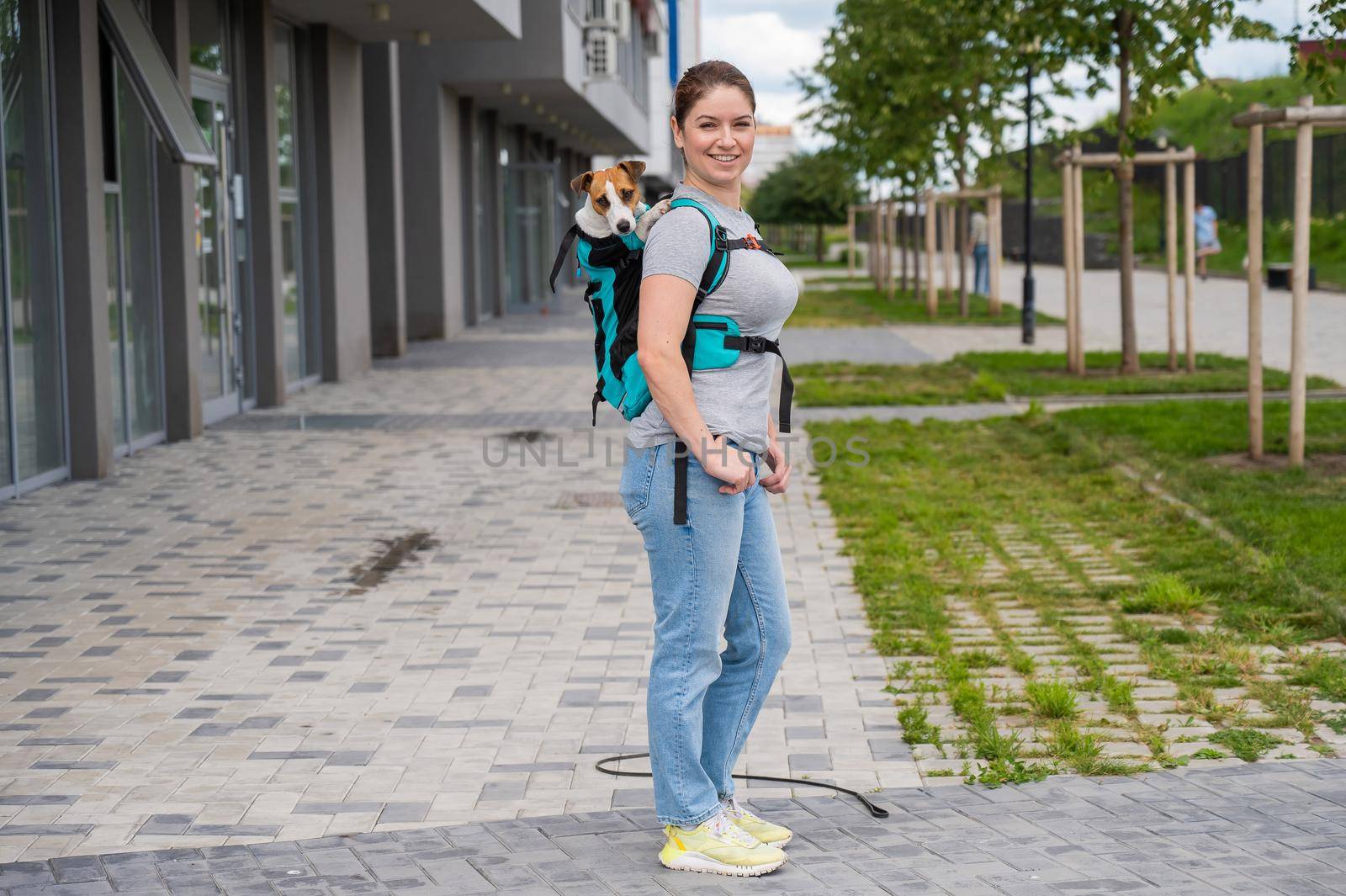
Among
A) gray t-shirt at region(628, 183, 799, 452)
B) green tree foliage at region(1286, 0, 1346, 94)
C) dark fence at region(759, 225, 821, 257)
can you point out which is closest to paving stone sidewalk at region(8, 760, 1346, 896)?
gray t-shirt at region(628, 183, 799, 452)

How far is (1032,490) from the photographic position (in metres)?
10.7

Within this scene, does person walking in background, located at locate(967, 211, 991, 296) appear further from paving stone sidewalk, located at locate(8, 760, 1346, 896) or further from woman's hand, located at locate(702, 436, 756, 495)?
woman's hand, located at locate(702, 436, 756, 495)

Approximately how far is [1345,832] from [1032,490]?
248 inches

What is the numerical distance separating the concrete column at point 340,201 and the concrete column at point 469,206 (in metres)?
9.44

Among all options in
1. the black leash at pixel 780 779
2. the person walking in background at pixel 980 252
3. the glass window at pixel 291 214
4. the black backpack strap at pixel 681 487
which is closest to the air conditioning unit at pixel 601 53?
the person walking in background at pixel 980 252

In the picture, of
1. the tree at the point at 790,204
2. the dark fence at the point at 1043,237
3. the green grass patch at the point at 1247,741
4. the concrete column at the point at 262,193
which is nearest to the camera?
the green grass patch at the point at 1247,741

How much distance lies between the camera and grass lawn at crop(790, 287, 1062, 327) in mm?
28109

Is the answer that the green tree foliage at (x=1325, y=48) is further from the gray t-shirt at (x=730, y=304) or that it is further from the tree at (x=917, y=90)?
the tree at (x=917, y=90)

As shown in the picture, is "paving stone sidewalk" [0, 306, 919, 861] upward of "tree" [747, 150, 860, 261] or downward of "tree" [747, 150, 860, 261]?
downward

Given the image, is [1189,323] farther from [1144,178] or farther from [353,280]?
[1144,178]

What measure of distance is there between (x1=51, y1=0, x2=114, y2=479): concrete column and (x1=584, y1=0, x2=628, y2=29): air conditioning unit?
19449 millimetres

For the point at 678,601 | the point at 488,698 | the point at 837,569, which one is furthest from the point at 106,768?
the point at 837,569

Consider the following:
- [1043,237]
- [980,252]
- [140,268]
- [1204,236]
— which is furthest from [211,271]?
[1043,237]

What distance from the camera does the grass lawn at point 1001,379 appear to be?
621 inches
